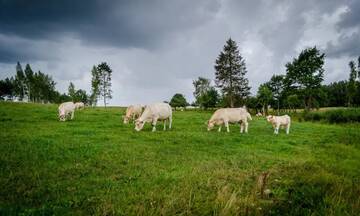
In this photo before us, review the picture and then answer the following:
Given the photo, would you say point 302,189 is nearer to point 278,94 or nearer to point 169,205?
point 169,205

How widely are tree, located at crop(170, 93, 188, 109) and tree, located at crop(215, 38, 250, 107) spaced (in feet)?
134

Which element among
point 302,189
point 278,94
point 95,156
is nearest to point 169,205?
point 302,189

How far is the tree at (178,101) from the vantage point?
111469 mm

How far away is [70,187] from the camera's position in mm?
7621

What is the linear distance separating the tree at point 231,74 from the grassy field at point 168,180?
5587 cm

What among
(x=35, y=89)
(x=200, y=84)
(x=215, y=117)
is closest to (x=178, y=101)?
(x=200, y=84)

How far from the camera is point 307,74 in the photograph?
225 ft

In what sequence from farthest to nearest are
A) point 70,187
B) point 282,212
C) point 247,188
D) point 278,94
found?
point 278,94 → point 247,188 → point 70,187 → point 282,212

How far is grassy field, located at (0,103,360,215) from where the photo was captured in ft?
22.1

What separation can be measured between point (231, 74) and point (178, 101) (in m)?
43.1

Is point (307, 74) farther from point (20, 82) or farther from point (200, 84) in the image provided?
point (20, 82)

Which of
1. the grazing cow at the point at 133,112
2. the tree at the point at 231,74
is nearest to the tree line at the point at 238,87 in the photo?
the tree at the point at 231,74

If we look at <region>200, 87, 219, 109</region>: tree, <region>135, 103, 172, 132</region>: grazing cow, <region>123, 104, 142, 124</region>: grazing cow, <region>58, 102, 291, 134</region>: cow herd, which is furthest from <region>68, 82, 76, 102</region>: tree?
<region>135, 103, 172, 132</region>: grazing cow

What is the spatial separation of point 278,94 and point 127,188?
95.7 metres
